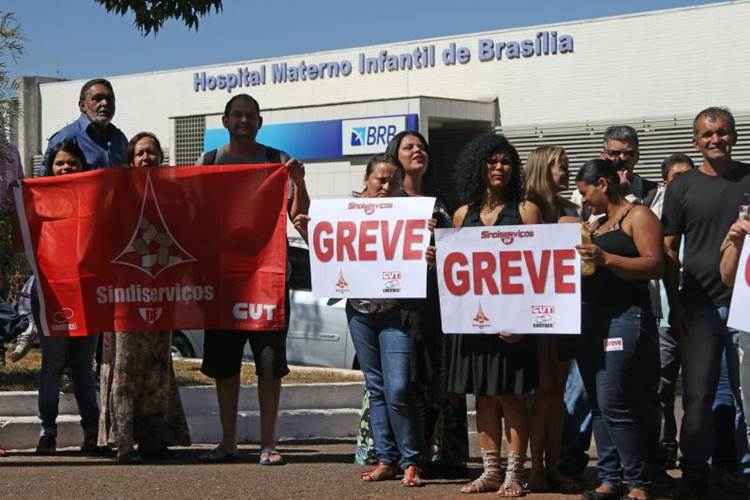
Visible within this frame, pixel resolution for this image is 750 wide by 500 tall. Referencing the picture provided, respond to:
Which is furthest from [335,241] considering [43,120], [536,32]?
[43,120]

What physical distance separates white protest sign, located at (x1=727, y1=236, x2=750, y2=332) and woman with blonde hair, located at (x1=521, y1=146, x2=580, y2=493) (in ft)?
3.81

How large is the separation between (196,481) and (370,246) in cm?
171

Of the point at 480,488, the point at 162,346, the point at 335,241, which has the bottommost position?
the point at 480,488

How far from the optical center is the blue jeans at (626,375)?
26.1 ft

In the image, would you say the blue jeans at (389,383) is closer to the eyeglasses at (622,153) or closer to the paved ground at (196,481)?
the paved ground at (196,481)

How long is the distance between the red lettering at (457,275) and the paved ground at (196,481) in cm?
114

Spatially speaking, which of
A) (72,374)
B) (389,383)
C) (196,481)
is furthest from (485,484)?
(72,374)

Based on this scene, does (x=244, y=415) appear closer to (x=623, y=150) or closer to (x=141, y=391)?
(x=141, y=391)

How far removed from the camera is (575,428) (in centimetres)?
913

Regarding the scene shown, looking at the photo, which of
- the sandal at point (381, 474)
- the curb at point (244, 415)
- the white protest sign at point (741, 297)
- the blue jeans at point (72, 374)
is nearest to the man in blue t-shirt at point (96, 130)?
the blue jeans at point (72, 374)

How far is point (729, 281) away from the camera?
786cm

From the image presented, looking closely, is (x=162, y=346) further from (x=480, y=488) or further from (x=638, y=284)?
(x=638, y=284)

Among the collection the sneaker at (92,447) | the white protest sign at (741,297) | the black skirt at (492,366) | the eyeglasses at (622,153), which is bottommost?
the sneaker at (92,447)

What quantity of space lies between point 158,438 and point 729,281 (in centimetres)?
388
